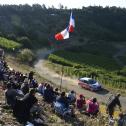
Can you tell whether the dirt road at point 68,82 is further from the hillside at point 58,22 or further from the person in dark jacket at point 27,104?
the hillside at point 58,22

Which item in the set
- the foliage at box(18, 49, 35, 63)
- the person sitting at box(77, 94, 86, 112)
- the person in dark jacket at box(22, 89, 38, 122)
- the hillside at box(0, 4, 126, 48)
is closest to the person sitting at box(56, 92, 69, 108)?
the person sitting at box(77, 94, 86, 112)

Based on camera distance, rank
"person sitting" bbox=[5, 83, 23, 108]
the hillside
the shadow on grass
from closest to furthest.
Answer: "person sitting" bbox=[5, 83, 23, 108]
the shadow on grass
the hillside

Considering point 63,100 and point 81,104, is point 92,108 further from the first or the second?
point 63,100

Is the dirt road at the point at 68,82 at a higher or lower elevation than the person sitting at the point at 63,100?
lower

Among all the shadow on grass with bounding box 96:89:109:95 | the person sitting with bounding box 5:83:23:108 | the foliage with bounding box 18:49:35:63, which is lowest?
the shadow on grass with bounding box 96:89:109:95

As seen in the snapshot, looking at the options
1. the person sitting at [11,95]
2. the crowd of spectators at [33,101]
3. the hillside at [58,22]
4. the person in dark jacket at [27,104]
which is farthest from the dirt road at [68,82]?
the hillside at [58,22]

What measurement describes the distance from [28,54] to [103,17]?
10561 cm

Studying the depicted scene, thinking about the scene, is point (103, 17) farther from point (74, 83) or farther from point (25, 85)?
point (25, 85)

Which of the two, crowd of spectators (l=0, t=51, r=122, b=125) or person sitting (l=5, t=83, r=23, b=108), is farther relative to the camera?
person sitting (l=5, t=83, r=23, b=108)

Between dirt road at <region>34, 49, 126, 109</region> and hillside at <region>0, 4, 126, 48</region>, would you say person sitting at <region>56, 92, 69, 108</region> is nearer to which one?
dirt road at <region>34, 49, 126, 109</region>

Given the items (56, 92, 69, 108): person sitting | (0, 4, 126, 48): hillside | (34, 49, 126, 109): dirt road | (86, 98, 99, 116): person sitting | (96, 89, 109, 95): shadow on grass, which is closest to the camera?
(56, 92, 69, 108): person sitting

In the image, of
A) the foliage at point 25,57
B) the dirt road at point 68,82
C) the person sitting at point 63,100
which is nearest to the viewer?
the person sitting at point 63,100

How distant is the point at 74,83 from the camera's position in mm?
51875

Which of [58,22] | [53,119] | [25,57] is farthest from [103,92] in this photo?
[58,22]
